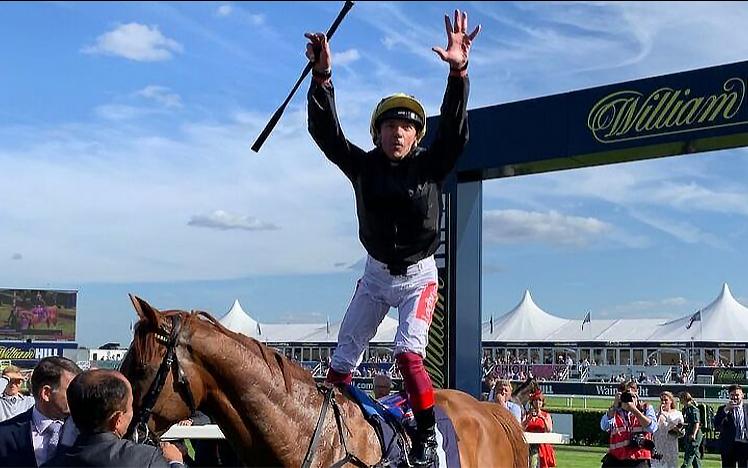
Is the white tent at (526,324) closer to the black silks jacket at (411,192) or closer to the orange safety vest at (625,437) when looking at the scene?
the orange safety vest at (625,437)

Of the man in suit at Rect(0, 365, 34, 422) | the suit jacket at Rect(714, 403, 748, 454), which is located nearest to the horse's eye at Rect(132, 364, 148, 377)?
the man in suit at Rect(0, 365, 34, 422)

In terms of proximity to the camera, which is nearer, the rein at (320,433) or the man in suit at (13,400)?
the rein at (320,433)

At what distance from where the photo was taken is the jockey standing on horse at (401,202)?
4770 mm

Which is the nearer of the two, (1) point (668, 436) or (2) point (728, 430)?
(1) point (668, 436)

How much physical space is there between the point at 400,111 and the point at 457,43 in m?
0.46

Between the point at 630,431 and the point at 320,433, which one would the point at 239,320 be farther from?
the point at 320,433

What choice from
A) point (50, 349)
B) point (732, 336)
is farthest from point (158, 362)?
point (50, 349)

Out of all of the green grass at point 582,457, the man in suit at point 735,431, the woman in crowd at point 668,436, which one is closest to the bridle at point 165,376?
the woman in crowd at point 668,436

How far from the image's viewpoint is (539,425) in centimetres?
1302

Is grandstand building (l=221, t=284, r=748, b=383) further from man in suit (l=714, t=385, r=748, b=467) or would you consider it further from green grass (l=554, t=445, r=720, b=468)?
man in suit (l=714, t=385, r=748, b=467)

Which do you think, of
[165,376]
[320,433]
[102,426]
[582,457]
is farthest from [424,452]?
[582,457]

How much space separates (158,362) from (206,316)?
428mm

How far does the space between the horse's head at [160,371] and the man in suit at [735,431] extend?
13.4 metres

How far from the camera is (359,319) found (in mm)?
5070
